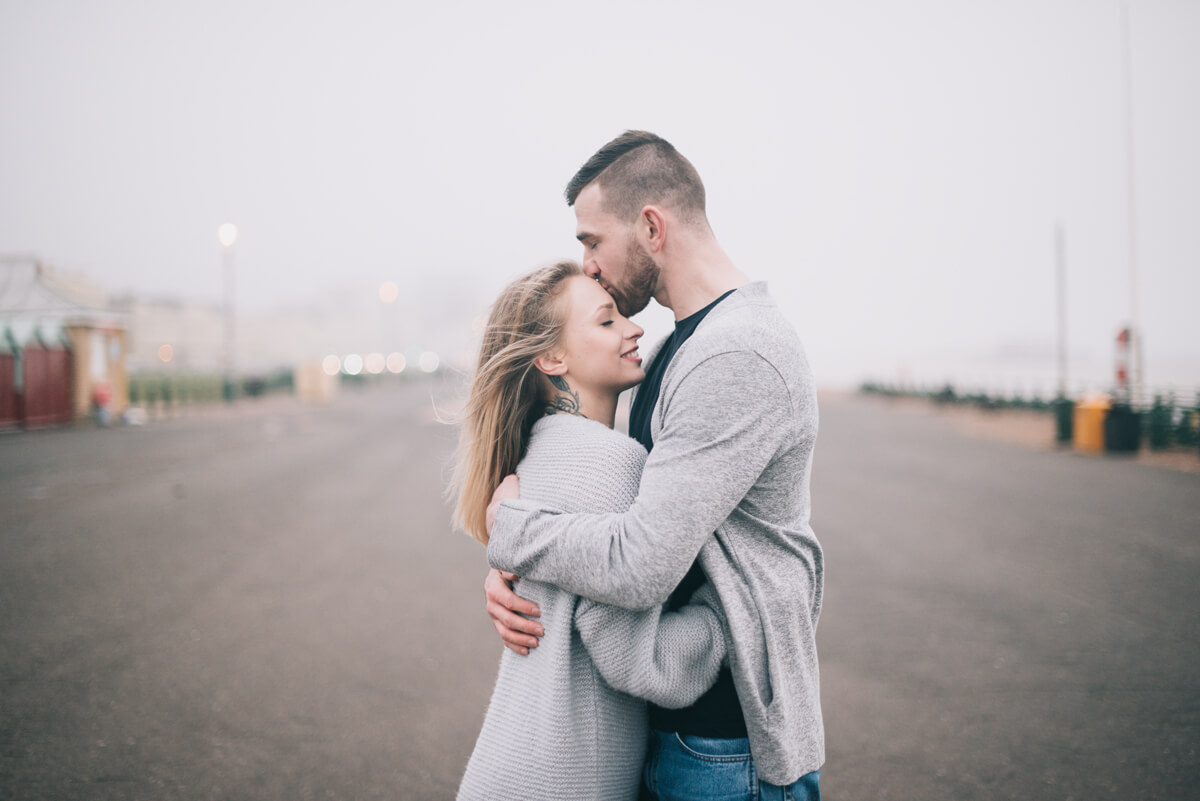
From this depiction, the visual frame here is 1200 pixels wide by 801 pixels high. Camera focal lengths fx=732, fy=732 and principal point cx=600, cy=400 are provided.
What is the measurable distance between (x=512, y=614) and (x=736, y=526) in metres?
0.56

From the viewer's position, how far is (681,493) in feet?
4.71

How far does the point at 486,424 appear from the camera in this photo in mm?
1928

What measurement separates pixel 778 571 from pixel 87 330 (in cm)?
2674

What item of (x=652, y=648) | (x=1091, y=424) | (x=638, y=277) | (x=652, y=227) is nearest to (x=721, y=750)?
(x=652, y=648)

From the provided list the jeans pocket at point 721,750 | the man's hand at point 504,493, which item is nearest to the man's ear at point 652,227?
the man's hand at point 504,493

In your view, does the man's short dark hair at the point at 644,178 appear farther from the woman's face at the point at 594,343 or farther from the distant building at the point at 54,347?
the distant building at the point at 54,347

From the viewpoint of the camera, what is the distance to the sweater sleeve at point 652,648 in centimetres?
155

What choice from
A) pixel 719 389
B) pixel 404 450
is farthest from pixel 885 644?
pixel 404 450

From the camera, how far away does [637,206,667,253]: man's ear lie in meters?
1.92

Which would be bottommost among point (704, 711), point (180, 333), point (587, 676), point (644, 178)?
point (704, 711)

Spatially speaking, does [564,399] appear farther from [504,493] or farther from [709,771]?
[709,771]

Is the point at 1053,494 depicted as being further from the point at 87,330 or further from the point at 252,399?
the point at 252,399

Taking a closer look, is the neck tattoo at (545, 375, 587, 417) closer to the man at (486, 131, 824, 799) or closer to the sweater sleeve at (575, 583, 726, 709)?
the man at (486, 131, 824, 799)

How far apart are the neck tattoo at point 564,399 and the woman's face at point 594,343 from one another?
21mm
